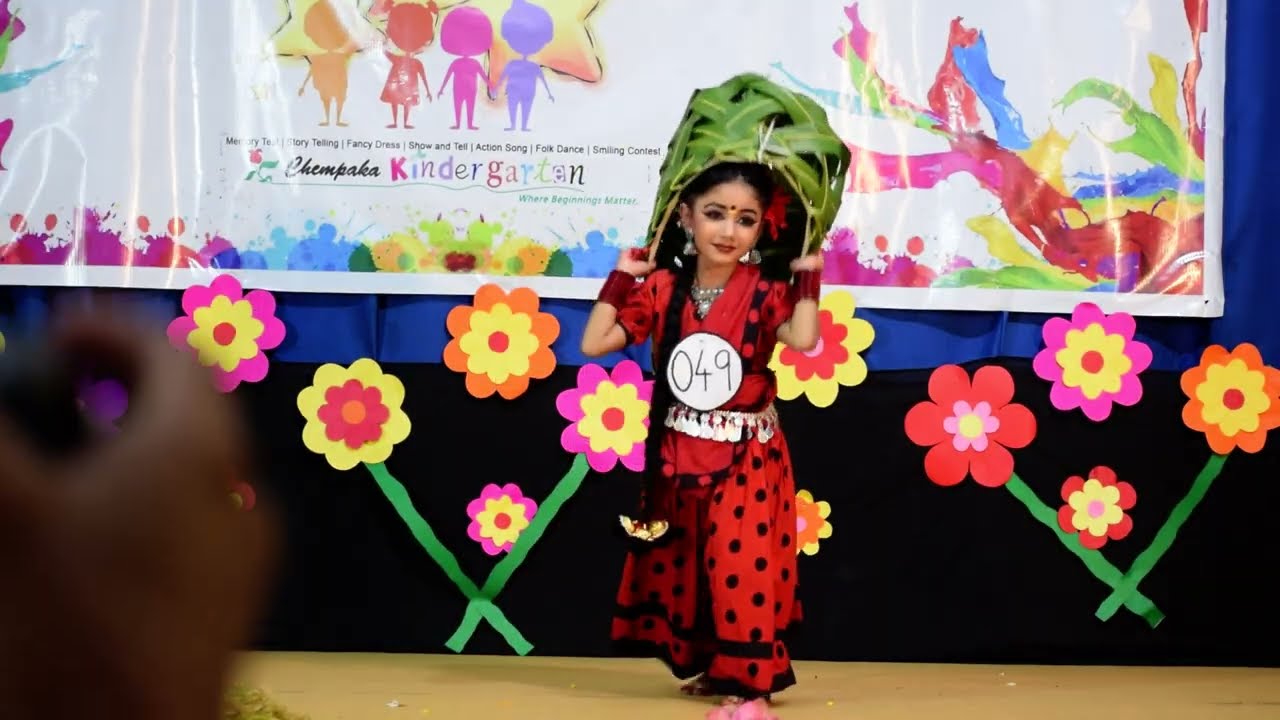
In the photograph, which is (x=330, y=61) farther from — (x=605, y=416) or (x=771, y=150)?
(x=771, y=150)

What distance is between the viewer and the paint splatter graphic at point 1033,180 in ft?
11.4

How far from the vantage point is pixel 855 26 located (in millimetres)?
3465

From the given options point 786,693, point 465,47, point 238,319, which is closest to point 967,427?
point 786,693

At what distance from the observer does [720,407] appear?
2.74m

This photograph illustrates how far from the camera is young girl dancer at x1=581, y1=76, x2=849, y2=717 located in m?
2.68

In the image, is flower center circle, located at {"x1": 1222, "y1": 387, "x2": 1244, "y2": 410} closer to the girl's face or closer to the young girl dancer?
the young girl dancer

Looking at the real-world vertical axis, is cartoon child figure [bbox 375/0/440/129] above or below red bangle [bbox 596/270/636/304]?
above

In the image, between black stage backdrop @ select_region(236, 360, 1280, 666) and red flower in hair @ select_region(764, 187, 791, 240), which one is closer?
red flower in hair @ select_region(764, 187, 791, 240)

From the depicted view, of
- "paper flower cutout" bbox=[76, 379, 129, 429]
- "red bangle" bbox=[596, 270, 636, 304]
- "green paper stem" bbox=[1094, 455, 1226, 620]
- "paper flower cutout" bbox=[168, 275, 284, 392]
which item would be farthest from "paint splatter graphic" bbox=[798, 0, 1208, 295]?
"paper flower cutout" bbox=[76, 379, 129, 429]

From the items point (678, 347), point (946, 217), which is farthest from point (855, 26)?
point (678, 347)

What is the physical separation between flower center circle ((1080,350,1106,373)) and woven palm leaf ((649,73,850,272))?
101cm

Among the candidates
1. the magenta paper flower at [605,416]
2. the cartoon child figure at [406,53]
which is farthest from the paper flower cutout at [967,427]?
the cartoon child figure at [406,53]

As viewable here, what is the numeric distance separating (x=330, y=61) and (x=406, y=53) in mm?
194

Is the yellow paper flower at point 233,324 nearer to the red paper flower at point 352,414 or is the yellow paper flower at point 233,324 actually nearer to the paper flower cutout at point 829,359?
the red paper flower at point 352,414
